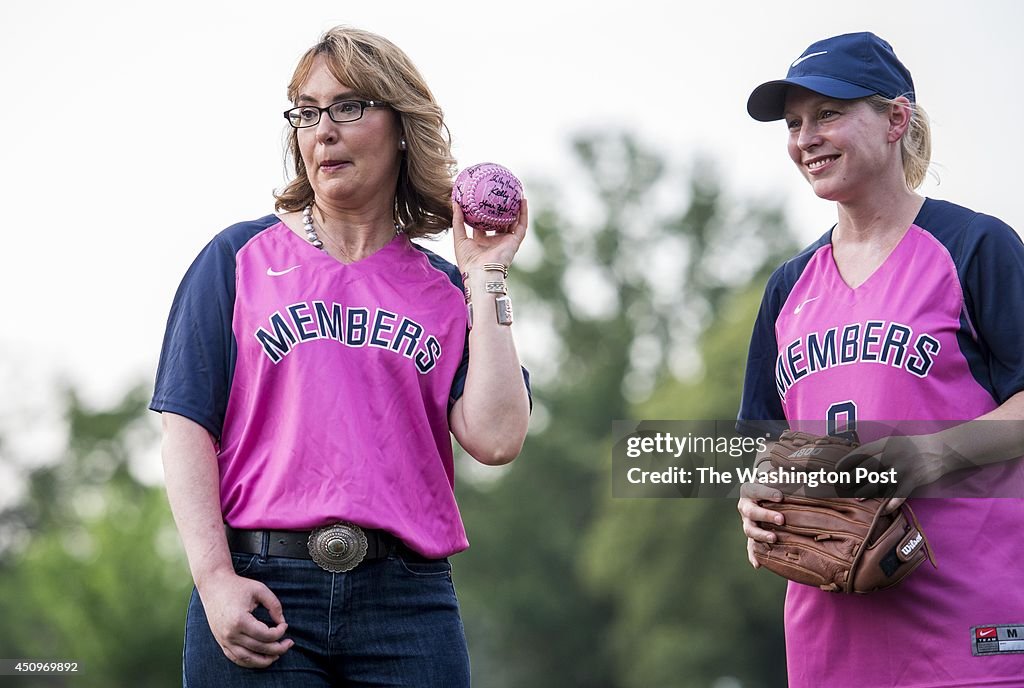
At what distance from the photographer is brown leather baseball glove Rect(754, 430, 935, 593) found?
10.4ft

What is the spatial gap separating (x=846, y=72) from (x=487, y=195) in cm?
117

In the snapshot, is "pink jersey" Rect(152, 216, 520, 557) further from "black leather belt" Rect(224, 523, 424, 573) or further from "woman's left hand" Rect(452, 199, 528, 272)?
"woman's left hand" Rect(452, 199, 528, 272)

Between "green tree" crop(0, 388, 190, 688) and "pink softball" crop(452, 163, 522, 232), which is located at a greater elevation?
"pink softball" crop(452, 163, 522, 232)

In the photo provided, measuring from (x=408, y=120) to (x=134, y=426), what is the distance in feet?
162

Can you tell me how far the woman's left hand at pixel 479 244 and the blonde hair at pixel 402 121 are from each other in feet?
0.43

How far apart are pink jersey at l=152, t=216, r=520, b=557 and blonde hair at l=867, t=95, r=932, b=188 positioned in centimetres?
160

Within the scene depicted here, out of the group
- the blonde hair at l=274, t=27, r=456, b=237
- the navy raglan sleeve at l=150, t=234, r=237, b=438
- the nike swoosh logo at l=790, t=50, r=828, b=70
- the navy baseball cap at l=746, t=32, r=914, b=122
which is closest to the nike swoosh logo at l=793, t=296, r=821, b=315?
the navy baseball cap at l=746, t=32, r=914, b=122

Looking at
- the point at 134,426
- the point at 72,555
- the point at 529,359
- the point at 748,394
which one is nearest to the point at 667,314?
the point at 529,359

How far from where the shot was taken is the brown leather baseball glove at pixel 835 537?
3.17 metres

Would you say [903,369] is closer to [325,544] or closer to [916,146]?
[916,146]

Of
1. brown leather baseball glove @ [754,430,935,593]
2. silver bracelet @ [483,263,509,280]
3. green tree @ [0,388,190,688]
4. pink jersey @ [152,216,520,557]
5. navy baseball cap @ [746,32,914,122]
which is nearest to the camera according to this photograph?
pink jersey @ [152,216,520,557]

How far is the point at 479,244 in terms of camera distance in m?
3.57

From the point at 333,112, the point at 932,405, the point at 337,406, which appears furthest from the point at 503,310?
the point at 932,405

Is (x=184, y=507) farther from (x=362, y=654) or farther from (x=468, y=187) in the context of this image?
(x=468, y=187)
